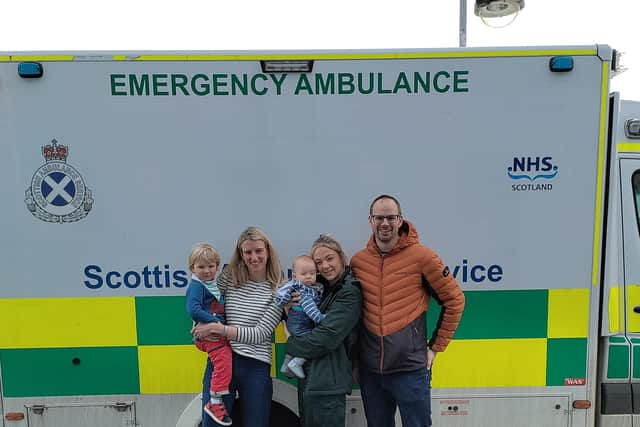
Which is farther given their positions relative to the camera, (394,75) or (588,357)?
(588,357)

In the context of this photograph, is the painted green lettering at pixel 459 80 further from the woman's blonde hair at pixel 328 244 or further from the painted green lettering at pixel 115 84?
the painted green lettering at pixel 115 84

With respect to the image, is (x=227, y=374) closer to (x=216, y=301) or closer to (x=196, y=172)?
(x=216, y=301)

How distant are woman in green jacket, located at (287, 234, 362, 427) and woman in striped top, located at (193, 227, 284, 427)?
168 mm

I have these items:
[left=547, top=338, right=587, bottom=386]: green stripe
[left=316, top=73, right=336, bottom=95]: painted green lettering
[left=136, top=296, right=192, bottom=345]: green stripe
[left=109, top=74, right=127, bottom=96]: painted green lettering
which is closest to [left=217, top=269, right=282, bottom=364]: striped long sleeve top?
[left=136, top=296, right=192, bottom=345]: green stripe

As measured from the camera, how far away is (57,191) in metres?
2.36

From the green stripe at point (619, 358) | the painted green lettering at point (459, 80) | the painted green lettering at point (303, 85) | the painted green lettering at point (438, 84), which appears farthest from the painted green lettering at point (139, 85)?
the green stripe at point (619, 358)

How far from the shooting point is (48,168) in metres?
2.36

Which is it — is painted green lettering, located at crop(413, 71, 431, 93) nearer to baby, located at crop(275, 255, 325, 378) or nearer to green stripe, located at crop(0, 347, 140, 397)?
baby, located at crop(275, 255, 325, 378)

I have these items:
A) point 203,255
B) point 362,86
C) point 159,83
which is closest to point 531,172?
point 362,86

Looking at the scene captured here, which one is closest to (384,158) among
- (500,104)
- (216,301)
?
(500,104)

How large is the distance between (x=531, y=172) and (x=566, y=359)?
1.12 meters

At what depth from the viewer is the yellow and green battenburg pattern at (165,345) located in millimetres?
2443

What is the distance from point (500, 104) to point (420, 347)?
138 cm

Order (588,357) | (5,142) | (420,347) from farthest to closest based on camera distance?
1. (588,357)
2. (5,142)
3. (420,347)
